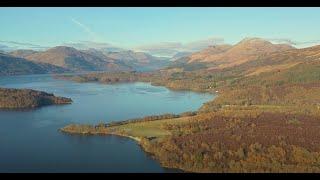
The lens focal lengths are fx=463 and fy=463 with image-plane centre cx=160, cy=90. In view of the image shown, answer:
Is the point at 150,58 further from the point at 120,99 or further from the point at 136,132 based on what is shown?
the point at 136,132

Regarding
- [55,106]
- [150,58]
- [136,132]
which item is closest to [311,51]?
[55,106]

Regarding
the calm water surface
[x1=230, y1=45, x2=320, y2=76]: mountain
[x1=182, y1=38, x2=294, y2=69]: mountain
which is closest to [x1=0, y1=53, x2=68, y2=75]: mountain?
[x1=182, y1=38, x2=294, y2=69]: mountain

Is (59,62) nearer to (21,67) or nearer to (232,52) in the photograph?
(21,67)

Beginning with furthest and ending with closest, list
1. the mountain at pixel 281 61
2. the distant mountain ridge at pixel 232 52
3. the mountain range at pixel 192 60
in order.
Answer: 1. the distant mountain ridge at pixel 232 52
2. the mountain range at pixel 192 60
3. the mountain at pixel 281 61

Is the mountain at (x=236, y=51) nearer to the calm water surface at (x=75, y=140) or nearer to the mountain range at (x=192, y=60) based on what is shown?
the mountain range at (x=192, y=60)

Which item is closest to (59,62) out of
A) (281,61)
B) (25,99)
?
(281,61)

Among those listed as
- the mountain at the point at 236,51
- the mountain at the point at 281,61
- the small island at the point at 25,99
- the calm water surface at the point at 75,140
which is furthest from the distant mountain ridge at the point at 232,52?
the calm water surface at the point at 75,140

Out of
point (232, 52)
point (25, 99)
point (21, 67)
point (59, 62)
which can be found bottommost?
point (25, 99)
